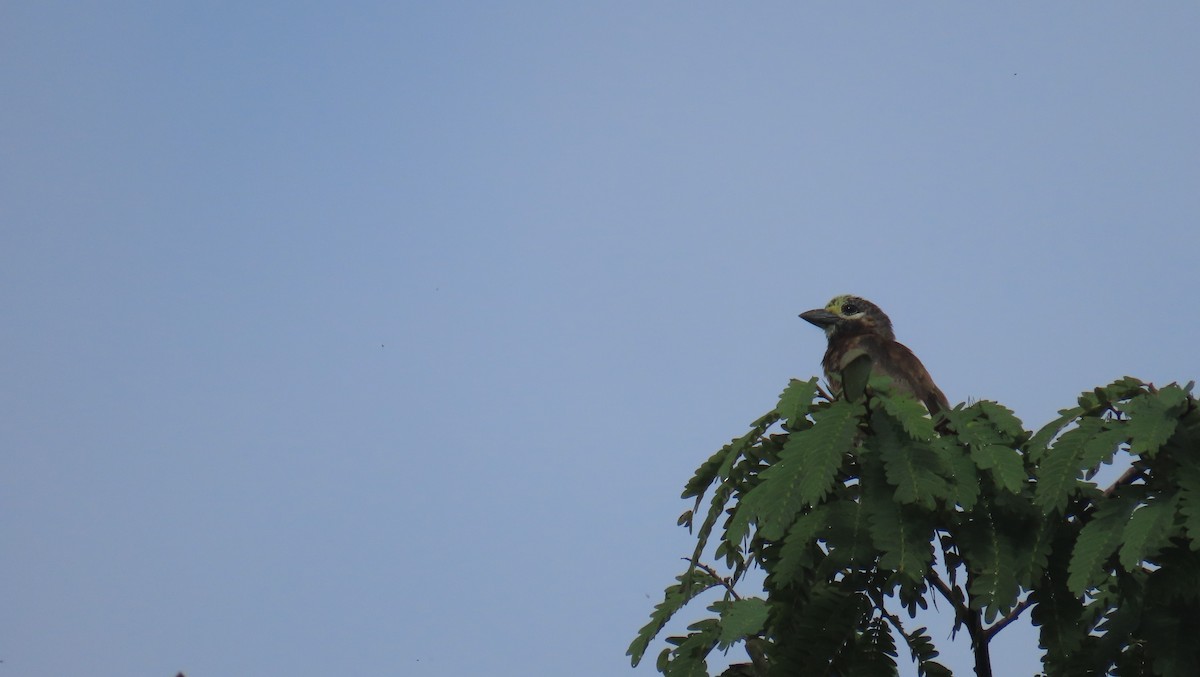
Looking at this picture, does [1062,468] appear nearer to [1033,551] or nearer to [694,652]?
[1033,551]

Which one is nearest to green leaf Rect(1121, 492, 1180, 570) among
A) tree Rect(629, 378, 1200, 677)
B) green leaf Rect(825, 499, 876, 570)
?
tree Rect(629, 378, 1200, 677)

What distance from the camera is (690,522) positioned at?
486 cm

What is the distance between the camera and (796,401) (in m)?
4.17

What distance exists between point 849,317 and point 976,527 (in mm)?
6966

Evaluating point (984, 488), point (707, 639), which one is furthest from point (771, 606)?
point (984, 488)

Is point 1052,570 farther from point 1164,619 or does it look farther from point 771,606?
point 771,606

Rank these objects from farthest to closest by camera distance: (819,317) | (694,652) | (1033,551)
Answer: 1. (819,317)
2. (694,652)
3. (1033,551)

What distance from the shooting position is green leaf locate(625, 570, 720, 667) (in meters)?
4.85

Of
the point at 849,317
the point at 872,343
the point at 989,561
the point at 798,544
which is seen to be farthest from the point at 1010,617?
the point at 849,317

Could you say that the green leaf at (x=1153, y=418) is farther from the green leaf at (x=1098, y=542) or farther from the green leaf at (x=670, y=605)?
the green leaf at (x=670, y=605)

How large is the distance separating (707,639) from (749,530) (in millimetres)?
739

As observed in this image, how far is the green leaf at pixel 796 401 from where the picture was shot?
13.6 ft

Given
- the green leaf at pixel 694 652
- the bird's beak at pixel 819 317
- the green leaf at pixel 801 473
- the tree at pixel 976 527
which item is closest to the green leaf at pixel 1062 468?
the tree at pixel 976 527

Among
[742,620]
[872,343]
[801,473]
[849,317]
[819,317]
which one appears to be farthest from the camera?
[819,317]
